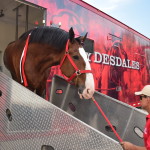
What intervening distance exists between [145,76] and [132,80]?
118 cm

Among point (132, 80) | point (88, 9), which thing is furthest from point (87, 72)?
point (132, 80)

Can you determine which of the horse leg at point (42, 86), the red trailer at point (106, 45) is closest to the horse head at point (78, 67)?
the horse leg at point (42, 86)

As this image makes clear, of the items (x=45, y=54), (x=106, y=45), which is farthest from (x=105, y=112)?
(x=106, y=45)

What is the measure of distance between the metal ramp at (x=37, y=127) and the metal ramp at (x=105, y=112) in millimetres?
1125

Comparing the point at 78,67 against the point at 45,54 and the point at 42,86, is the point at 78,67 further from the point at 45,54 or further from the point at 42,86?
the point at 42,86

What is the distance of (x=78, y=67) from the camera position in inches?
104

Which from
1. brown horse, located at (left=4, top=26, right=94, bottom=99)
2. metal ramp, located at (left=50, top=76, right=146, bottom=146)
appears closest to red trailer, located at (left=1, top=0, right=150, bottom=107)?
metal ramp, located at (left=50, top=76, right=146, bottom=146)

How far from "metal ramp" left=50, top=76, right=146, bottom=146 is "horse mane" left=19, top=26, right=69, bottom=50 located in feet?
2.00

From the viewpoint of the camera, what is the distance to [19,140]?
210cm

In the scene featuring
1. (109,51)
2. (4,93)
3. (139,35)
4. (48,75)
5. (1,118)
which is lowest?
(1,118)

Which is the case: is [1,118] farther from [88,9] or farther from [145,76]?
[145,76]

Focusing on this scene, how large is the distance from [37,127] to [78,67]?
3.03ft

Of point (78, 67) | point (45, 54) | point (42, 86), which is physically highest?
point (45, 54)

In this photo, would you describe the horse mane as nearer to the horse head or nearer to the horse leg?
the horse head
